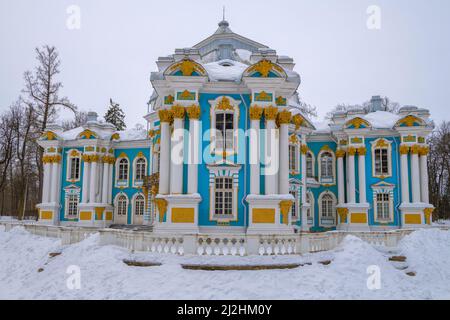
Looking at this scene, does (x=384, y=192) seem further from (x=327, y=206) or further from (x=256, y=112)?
(x=256, y=112)

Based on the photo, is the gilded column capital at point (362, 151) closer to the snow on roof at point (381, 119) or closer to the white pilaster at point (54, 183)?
the snow on roof at point (381, 119)

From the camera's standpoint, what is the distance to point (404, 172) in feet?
76.4

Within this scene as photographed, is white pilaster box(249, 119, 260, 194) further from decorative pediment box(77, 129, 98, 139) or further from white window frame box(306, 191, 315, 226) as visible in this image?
decorative pediment box(77, 129, 98, 139)

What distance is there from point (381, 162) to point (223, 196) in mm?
12413

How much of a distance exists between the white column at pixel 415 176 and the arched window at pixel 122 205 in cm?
1872

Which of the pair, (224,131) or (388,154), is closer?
(224,131)

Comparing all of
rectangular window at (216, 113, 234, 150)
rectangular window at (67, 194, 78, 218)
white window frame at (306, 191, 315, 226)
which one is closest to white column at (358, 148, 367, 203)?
white window frame at (306, 191, 315, 226)

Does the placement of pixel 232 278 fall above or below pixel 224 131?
below

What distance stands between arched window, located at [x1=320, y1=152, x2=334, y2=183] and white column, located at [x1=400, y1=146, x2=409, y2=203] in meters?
4.28

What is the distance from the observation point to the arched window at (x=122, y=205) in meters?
27.8

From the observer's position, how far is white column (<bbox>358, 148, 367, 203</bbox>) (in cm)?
2381

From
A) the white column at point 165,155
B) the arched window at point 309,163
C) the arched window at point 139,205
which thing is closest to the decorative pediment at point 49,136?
the arched window at point 139,205

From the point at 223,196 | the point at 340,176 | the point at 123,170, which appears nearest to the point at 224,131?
the point at 223,196

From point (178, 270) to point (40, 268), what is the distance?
583cm
